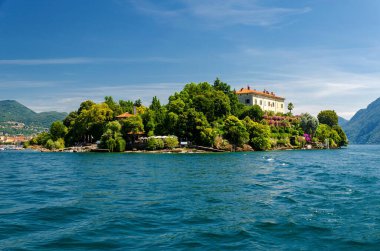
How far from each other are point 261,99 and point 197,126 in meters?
53.6

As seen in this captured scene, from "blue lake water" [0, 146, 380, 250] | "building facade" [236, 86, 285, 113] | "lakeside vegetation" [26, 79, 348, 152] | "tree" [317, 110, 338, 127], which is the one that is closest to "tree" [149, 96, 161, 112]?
"lakeside vegetation" [26, 79, 348, 152]

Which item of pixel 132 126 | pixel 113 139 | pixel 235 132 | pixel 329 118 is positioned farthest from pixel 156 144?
pixel 329 118

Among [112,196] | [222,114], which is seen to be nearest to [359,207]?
[112,196]

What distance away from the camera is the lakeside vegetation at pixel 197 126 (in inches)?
3979

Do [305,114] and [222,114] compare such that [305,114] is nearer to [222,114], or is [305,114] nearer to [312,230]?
[222,114]

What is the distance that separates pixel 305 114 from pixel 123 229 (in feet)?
421

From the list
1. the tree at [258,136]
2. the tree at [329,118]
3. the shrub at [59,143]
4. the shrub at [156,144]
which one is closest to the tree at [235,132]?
the tree at [258,136]

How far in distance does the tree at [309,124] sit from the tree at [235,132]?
116ft

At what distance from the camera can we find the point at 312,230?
1373 centimetres

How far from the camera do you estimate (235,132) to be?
102 meters

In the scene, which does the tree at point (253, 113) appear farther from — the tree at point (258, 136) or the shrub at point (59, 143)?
the shrub at point (59, 143)

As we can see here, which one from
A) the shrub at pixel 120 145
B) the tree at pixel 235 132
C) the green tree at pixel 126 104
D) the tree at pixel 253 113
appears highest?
the green tree at pixel 126 104

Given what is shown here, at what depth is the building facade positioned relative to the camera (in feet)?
462

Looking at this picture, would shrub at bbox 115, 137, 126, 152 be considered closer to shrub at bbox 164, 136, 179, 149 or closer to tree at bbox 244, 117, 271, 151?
shrub at bbox 164, 136, 179, 149
